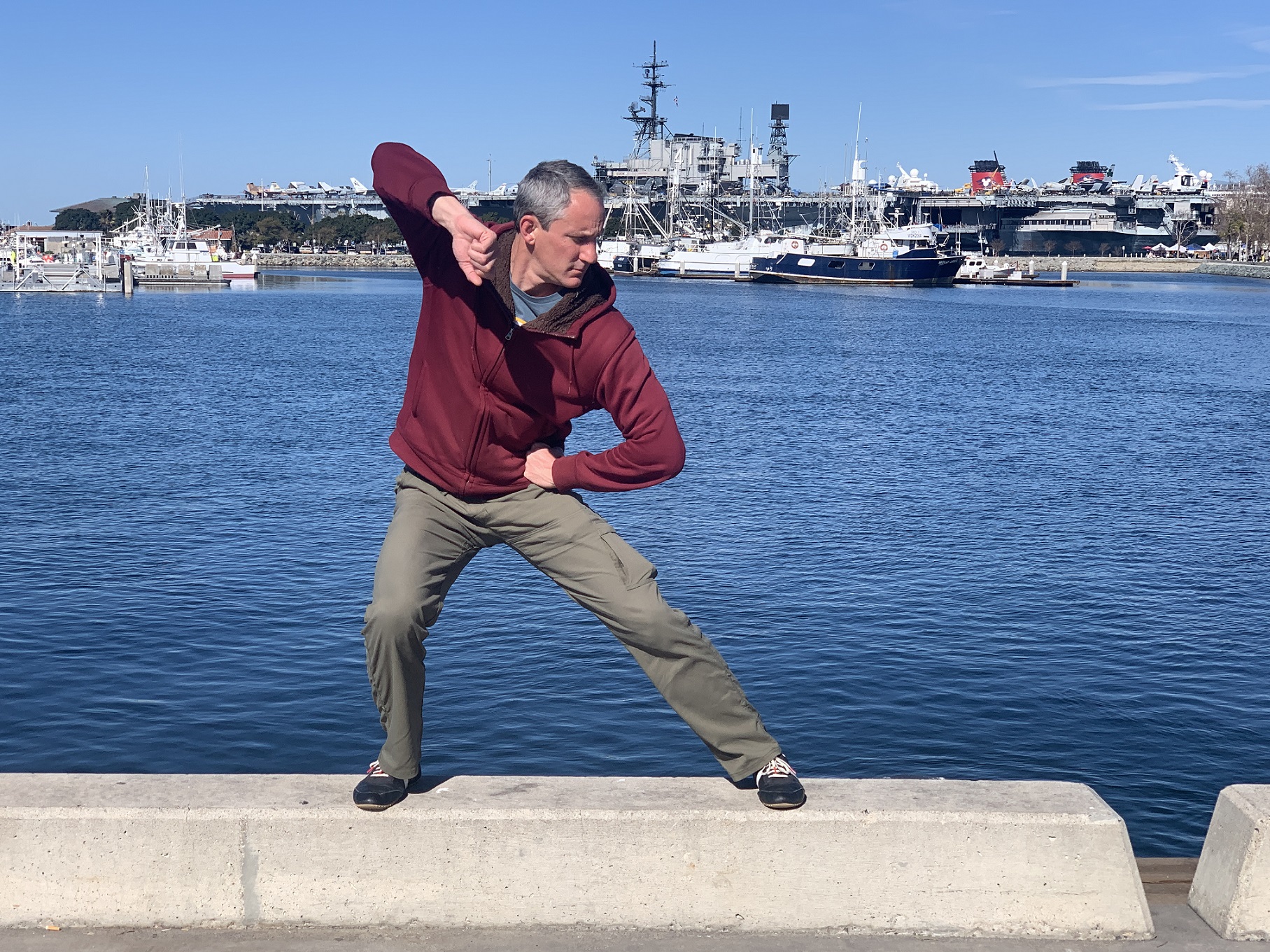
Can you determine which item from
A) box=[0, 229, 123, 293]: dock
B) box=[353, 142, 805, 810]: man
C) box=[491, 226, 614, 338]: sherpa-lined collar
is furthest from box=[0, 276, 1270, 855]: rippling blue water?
box=[0, 229, 123, 293]: dock

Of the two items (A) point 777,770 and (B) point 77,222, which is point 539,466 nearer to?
(A) point 777,770

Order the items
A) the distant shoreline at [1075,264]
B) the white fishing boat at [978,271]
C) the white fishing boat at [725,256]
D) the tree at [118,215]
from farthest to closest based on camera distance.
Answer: the tree at [118,215] < the distant shoreline at [1075,264] < the white fishing boat at [725,256] < the white fishing boat at [978,271]

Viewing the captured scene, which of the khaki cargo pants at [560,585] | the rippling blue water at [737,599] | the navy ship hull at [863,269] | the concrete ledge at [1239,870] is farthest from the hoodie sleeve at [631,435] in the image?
the navy ship hull at [863,269]

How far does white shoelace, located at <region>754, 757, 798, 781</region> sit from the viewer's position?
353cm

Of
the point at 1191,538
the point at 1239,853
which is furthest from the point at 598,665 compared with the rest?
the point at 1191,538

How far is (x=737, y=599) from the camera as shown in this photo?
12.1 metres

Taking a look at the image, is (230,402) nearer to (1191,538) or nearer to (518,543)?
(1191,538)

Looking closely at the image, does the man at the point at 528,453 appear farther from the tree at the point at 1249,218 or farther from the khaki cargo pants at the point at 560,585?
the tree at the point at 1249,218

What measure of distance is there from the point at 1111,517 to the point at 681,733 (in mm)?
9962

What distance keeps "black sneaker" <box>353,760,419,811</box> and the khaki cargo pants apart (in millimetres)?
35

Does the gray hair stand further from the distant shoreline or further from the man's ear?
the distant shoreline

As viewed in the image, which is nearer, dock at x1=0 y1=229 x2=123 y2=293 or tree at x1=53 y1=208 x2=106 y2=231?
dock at x1=0 y1=229 x2=123 y2=293

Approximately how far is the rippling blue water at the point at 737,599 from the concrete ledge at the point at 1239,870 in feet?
13.1

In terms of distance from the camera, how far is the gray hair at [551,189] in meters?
3.42
